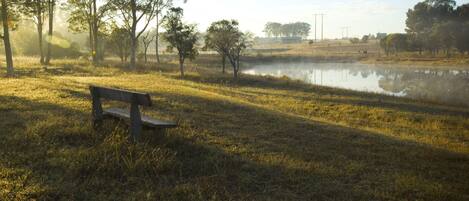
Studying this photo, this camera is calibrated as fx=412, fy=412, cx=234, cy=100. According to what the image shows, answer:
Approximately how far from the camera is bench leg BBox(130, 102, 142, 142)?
7991 mm

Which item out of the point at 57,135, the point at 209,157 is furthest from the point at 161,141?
the point at 57,135

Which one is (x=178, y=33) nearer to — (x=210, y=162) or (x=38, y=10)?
(x=38, y=10)

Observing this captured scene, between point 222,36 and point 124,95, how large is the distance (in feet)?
149

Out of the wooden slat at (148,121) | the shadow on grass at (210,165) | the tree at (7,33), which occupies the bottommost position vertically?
the shadow on grass at (210,165)

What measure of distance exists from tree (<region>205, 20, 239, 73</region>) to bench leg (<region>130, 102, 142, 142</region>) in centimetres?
4440

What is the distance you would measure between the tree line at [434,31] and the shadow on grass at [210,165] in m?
98.8

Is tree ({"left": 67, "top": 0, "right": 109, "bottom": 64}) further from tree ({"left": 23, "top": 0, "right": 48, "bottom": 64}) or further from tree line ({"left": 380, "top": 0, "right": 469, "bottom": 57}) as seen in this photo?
tree line ({"left": 380, "top": 0, "right": 469, "bottom": 57})

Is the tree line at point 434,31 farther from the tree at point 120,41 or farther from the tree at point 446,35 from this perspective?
the tree at point 120,41

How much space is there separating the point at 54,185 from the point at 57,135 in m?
2.78

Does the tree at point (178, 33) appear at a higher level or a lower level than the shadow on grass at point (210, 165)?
higher

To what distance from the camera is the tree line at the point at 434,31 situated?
3814 inches

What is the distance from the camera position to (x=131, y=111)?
798 cm

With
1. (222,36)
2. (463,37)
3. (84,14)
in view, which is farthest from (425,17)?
(84,14)

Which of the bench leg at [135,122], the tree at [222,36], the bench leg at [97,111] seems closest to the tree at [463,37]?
the tree at [222,36]
